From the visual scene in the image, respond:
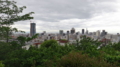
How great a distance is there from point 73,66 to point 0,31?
14.8 feet

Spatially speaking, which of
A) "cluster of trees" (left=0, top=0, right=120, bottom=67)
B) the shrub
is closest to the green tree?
"cluster of trees" (left=0, top=0, right=120, bottom=67)

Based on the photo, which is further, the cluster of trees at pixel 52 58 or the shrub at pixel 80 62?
the cluster of trees at pixel 52 58

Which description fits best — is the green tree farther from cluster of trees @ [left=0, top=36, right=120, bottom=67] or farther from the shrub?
the shrub

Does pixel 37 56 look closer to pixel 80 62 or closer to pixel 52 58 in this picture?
pixel 52 58

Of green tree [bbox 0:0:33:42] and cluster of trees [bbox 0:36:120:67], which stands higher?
green tree [bbox 0:0:33:42]

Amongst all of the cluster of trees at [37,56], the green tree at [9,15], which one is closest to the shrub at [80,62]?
the cluster of trees at [37,56]

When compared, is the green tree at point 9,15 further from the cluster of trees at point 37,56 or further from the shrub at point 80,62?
the shrub at point 80,62

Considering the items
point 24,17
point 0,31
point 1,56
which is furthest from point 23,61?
→ point 24,17

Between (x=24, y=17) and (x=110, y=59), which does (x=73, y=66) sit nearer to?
(x=110, y=59)

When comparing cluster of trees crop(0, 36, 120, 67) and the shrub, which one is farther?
cluster of trees crop(0, 36, 120, 67)

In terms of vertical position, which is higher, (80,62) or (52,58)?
(80,62)

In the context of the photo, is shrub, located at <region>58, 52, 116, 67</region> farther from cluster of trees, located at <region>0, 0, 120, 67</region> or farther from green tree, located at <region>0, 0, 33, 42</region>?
green tree, located at <region>0, 0, 33, 42</region>

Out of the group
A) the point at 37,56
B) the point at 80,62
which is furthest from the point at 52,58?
the point at 80,62

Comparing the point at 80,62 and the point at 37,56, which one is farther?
the point at 37,56
